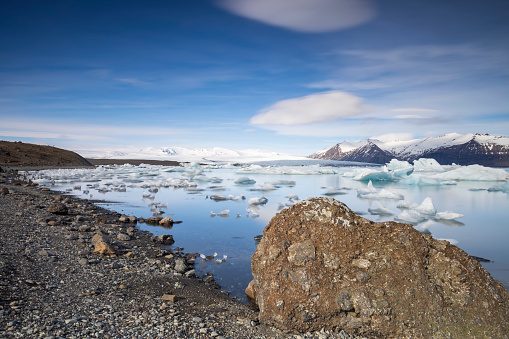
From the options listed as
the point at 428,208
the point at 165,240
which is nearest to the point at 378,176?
the point at 428,208


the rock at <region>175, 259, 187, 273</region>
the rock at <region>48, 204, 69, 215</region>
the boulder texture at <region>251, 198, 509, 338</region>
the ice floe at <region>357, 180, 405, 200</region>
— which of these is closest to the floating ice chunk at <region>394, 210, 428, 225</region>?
the ice floe at <region>357, 180, 405, 200</region>

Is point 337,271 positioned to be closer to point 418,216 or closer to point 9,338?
point 9,338

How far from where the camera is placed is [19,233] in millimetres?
5562

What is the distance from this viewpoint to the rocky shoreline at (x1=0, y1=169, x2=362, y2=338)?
2.81 m

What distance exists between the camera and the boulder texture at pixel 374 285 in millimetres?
2865

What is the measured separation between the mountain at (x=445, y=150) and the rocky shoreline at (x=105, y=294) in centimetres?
8404

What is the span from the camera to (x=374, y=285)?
120 inches

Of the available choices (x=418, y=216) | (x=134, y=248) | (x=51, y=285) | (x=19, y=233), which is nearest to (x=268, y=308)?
(x=51, y=285)

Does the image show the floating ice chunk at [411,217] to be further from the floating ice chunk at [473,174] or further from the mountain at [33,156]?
the mountain at [33,156]

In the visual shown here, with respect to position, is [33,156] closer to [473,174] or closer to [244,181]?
[244,181]

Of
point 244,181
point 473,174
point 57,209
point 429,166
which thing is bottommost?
point 244,181

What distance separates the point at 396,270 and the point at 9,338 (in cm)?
356

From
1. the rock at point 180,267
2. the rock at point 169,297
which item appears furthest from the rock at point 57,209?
the rock at point 169,297

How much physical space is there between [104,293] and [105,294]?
0.11ft
